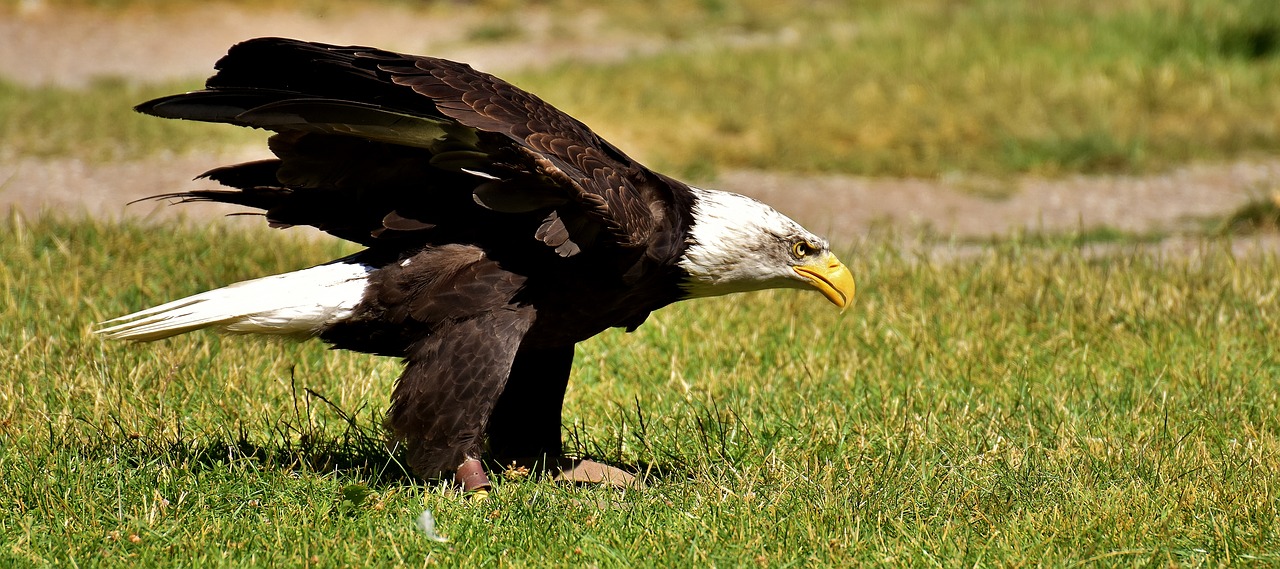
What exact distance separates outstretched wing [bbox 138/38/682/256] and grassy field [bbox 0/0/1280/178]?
19.0 feet

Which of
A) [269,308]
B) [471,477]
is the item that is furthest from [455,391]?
[269,308]

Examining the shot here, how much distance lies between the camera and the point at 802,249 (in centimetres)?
407

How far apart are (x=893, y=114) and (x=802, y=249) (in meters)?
6.77

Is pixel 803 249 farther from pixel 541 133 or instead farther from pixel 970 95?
pixel 970 95

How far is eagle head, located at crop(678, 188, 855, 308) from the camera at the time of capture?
3883 millimetres

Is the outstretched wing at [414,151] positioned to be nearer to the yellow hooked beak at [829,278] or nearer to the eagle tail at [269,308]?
the eagle tail at [269,308]

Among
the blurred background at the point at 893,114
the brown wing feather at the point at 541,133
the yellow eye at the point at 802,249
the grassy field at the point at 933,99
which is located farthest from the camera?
the grassy field at the point at 933,99

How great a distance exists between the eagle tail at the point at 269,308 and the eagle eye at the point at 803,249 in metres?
1.20

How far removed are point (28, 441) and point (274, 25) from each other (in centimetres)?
1104

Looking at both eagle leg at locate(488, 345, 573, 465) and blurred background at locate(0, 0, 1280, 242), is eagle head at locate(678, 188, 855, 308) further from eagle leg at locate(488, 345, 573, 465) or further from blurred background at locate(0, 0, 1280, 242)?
blurred background at locate(0, 0, 1280, 242)

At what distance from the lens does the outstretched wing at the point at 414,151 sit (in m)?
3.53

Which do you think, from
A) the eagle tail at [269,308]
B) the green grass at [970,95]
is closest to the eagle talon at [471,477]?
the eagle tail at [269,308]

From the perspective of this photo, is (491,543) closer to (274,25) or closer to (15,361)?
(15,361)

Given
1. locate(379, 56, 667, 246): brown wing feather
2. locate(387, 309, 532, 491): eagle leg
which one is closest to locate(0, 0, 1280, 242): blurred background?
locate(379, 56, 667, 246): brown wing feather
